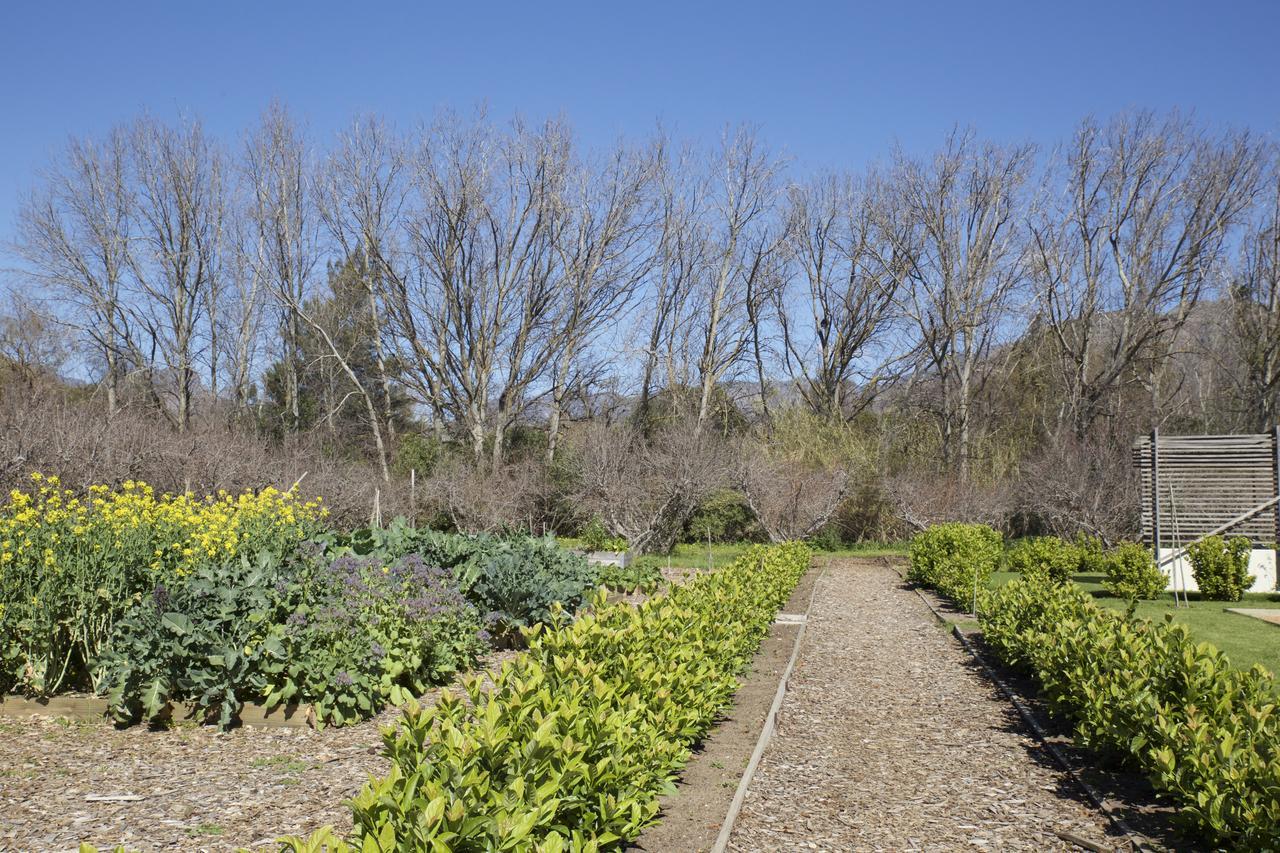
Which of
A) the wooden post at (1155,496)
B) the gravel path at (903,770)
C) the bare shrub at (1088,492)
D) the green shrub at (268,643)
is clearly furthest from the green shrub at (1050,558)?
the green shrub at (268,643)

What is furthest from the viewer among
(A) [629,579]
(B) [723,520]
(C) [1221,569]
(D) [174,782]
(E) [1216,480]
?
(B) [723,520]

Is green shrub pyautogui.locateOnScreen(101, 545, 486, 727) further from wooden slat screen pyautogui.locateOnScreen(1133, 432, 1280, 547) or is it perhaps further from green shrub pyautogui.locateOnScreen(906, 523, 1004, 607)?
wooden slat screen pyautogui.locateOnScreen(1133, 432, 1280, 547)

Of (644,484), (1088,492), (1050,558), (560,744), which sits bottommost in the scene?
(1050,558)

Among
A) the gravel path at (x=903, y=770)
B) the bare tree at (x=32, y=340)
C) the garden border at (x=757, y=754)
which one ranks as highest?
the bare tree at (x=32, y=340)

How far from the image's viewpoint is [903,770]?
509cm

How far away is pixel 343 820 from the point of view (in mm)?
3885

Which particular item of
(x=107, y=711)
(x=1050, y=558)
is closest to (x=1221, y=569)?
(x=1050, y=558)

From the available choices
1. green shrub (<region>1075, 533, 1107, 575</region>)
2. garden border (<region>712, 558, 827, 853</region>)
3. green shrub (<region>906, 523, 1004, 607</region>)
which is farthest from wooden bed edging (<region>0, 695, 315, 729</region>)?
green shrub (<region>1075, 533, 1107, 575</region>)

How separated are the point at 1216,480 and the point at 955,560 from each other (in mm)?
5040

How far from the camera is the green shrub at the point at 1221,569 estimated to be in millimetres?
12430

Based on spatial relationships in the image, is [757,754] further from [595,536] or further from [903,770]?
[595,536]

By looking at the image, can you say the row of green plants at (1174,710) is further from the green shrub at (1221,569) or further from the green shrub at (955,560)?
the green shrub at (1221,569)

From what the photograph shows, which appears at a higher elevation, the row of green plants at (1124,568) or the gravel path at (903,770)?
the row of green plants at (1124,568)

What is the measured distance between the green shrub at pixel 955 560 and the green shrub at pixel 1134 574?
1.67 m
